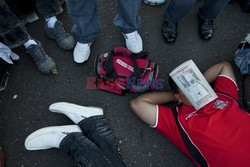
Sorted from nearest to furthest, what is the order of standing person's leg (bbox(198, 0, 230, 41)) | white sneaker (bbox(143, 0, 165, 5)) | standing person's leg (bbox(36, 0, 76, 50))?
standing person's leg (bbox(198, 0, 230, 41)) < standing person's leg (bbox(36, 0, 76, 50)) < white sneaker (bbox(143, 0, 165, 5))

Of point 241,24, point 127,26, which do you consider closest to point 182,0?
point 127,26

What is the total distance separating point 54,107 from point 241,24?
1788 millimetres

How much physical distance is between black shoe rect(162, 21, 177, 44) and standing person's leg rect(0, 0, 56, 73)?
96 centimetres

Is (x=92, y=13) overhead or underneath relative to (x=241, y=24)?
overhead

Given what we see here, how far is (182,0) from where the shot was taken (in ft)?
5.98

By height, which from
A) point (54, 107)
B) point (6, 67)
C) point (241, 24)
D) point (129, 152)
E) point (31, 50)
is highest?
point (241, 24)

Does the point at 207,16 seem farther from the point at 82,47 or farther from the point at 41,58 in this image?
the point at 41,58

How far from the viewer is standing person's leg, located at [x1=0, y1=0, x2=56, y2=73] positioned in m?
A: 1.59

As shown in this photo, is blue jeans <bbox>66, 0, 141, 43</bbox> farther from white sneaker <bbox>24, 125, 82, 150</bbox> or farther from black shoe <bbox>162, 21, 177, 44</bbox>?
white sneaker <bbox>24, 125, 82, 150</bbox>

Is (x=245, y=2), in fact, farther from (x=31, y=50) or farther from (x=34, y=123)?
(x=34, y=123)

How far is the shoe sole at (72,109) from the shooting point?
187 centimetres

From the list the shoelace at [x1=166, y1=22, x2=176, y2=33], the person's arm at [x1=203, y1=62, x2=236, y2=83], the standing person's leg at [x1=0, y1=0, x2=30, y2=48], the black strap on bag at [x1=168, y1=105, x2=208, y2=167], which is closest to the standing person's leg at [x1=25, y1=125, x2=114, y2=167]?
the black strap on bag at [x1=168, y1=105, x2=208, y2=167]

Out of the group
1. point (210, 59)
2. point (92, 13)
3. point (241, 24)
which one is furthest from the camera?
point (241, 24)

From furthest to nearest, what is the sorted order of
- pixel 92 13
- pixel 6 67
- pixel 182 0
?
pixel 6 67, pixel 182 0, pixel 92 13
